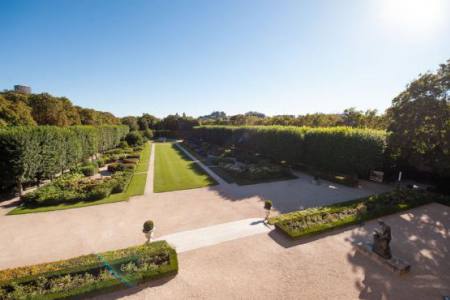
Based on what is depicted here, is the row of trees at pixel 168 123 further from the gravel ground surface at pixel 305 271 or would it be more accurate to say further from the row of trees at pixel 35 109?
the gravel ground surface at pixel 305 271

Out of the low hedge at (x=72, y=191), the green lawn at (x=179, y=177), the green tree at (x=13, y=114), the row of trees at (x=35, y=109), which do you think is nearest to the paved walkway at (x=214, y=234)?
the green lawn at (x=179, y=177)

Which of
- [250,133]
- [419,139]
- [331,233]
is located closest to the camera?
[331,233]

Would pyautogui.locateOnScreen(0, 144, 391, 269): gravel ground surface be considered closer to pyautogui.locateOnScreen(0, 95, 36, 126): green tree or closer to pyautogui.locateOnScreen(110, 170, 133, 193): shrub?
pyautogui.locateOnScreen(110, 170, 133, 193): shrub

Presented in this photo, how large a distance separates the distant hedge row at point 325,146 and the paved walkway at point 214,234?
44.0 ft

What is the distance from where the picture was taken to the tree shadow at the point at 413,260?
649cm

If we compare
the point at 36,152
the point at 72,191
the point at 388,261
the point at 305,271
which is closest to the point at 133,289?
the point at 305,271

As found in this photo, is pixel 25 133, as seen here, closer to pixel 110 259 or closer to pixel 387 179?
pixel 110 259

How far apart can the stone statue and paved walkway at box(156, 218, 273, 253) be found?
14.9 feet

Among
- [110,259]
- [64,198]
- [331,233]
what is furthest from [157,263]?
[64,198]

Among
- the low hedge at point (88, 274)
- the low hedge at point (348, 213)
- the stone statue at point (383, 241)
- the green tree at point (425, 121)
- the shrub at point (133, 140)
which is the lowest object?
the low hedge at point (88, 274)

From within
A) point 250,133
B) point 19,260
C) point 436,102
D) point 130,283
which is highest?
point 436,102

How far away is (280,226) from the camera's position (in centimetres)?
999

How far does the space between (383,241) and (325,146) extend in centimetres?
1508

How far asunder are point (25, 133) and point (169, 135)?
60511mm
